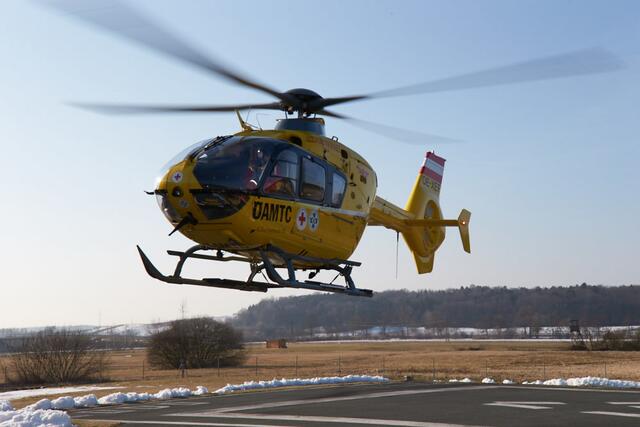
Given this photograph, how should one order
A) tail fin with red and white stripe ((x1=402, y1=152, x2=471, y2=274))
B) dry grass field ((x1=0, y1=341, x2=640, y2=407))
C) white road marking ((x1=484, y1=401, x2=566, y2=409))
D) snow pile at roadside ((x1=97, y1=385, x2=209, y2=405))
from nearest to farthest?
white road marking ((x1=484, y1=401, x2=566, y2=409)) → tail fin with red and white stripe ((x1=402, y1=152, x2=471, y2=274)) → snow pile at roadside ((x1=97, y1=385, x2=209, y2=405)) → dry grass field ((x1=0, y1=341, x2=640, y2=407))

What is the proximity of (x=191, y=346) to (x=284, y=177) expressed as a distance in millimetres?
58272

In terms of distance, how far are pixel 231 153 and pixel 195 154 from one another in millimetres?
883

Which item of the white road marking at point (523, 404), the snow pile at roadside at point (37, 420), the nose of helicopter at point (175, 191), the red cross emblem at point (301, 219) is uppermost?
the nose of helicopter at point (175, 191)

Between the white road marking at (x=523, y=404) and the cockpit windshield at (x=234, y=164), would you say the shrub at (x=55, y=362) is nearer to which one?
the white road marking at (x=523, y=404)

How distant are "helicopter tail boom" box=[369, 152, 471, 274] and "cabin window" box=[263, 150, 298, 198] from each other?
6309 millimetres

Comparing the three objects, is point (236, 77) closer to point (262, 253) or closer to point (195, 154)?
point (195, 154)

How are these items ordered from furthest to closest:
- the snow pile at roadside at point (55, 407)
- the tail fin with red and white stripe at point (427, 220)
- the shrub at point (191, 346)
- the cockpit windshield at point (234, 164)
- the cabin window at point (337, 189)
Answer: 1. the shrub at point (191, 346)
2. the tail fin with red and white stripe at point (427, 220)
3. the snow pile at roadside at point (55, 407)
4. the cabin window at point (337, 189)
5. the cockpit windshield at point (234, 164)

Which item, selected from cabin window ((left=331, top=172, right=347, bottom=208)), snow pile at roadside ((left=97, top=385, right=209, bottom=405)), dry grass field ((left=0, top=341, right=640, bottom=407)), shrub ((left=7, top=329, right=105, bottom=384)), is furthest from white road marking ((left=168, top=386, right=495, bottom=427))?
shrub ((left=7, top=329, right=105, bottom=384))

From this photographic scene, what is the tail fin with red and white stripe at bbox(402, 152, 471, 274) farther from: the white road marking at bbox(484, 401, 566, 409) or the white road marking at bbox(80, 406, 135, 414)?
the white road marking at bbox(80, 406, 135, 414)

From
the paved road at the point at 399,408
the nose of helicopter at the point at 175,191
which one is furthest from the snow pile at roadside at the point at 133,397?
the nose of helicopter at the point at 175,191

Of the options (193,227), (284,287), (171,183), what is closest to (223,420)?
(284,287)

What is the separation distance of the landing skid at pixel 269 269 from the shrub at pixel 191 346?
53.3m

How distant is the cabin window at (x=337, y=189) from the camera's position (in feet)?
63.9

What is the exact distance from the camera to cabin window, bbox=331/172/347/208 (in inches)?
766
